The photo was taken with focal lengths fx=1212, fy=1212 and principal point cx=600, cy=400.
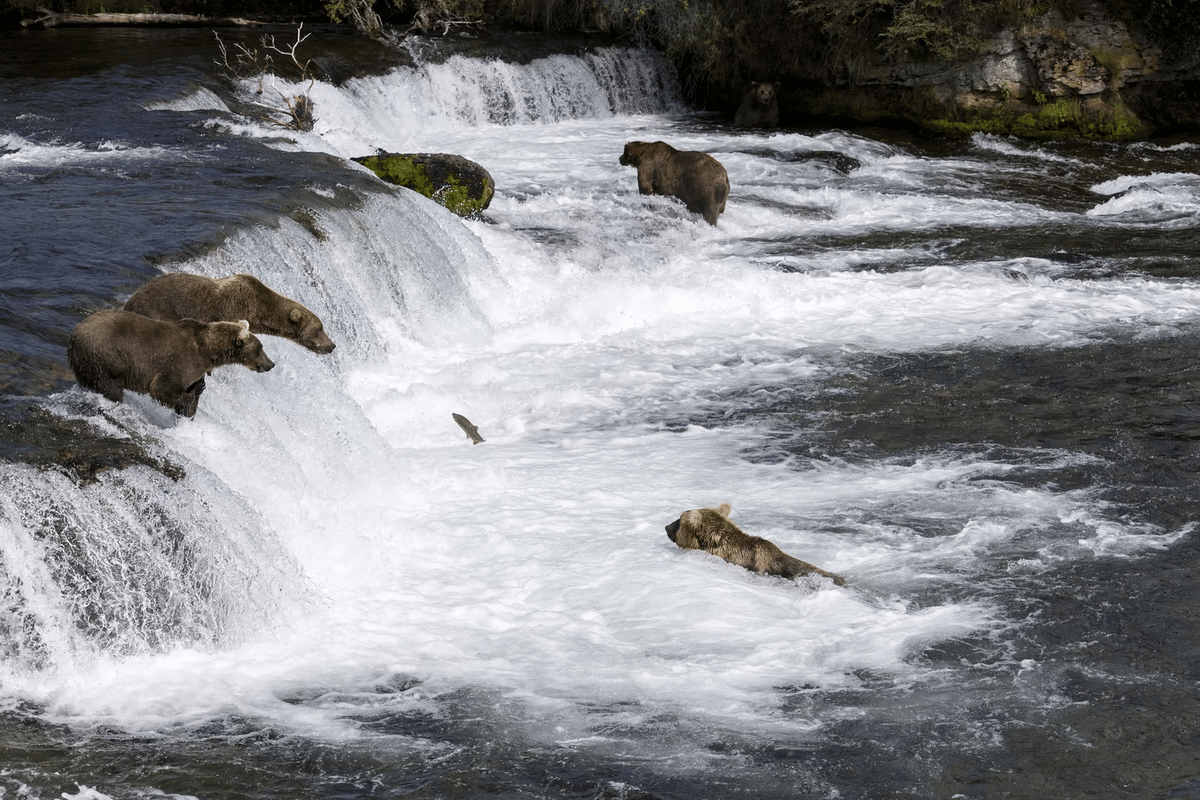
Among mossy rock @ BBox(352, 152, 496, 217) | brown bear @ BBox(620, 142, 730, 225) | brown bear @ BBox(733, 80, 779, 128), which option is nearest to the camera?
mossy rock @ BBox(352, 152, 496, 217)

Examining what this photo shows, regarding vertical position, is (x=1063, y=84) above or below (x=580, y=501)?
above

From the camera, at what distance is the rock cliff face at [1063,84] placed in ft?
58.9

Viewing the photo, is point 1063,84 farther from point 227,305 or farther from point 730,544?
point 227,305

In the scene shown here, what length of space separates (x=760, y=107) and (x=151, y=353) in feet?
51.6

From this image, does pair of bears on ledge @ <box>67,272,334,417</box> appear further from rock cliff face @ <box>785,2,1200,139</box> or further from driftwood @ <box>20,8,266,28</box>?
driftwood @ <box>20,8,266,28</box>

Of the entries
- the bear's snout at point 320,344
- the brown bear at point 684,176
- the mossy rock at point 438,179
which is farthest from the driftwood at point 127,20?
the bear's snout at point 320,344

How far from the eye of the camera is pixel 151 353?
545 cm

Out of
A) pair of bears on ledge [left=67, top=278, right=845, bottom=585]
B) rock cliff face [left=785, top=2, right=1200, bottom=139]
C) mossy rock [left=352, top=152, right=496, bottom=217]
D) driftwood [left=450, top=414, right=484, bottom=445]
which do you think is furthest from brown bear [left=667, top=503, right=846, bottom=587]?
rock cliff face [left=785, top=2, right=1200, bottom=139]

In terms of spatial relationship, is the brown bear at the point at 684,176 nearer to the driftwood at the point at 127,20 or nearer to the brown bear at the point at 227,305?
the brown bear at the point at 227,305

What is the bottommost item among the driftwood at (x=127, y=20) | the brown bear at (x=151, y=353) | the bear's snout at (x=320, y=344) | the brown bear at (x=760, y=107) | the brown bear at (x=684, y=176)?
the bear's snout at (x=320, y=344)

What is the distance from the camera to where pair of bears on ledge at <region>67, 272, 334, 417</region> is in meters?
5.43

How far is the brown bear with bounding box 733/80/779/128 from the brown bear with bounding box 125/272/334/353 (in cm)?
1424

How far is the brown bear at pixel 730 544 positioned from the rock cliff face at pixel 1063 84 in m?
14.5

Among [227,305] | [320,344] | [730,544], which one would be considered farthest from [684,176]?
[730,544]
